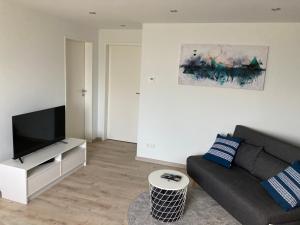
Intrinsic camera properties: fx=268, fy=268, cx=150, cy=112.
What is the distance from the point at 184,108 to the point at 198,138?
0.52 meters

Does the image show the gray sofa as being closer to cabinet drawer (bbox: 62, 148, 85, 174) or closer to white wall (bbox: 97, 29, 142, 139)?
cabinet drawer (bbox: 62, 148, 85, 174)

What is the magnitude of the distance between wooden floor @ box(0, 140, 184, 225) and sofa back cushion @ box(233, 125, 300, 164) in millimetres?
1467

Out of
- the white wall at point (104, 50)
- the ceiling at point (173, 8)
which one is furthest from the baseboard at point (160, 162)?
the ceiling at point (173, 8)

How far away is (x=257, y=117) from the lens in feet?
12.8

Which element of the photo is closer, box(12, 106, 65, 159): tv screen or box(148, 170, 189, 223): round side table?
box(148, 170, 189, 223): round side table

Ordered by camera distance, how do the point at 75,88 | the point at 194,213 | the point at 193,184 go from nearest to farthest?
the point at 194,213, the point at 193,184, the point at 75,88

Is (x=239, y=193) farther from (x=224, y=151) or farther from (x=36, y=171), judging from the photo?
(x=36, y=171)

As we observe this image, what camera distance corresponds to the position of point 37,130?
3.46 metres

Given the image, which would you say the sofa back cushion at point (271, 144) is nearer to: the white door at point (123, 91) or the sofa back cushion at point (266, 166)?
the sofa back cushion at point (266, 166)

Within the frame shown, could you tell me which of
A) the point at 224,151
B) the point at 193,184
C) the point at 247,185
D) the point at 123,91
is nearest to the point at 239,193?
the point at 247,185

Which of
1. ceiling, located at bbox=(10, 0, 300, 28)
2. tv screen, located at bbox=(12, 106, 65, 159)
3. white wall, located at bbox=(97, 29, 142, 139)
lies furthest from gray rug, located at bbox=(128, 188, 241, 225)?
white wall, located at bbox=(97, 29, 142, 139)

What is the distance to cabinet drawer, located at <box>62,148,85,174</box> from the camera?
3.72m

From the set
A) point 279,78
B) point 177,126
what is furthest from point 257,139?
point 177,126

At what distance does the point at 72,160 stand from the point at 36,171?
68 centimetres
